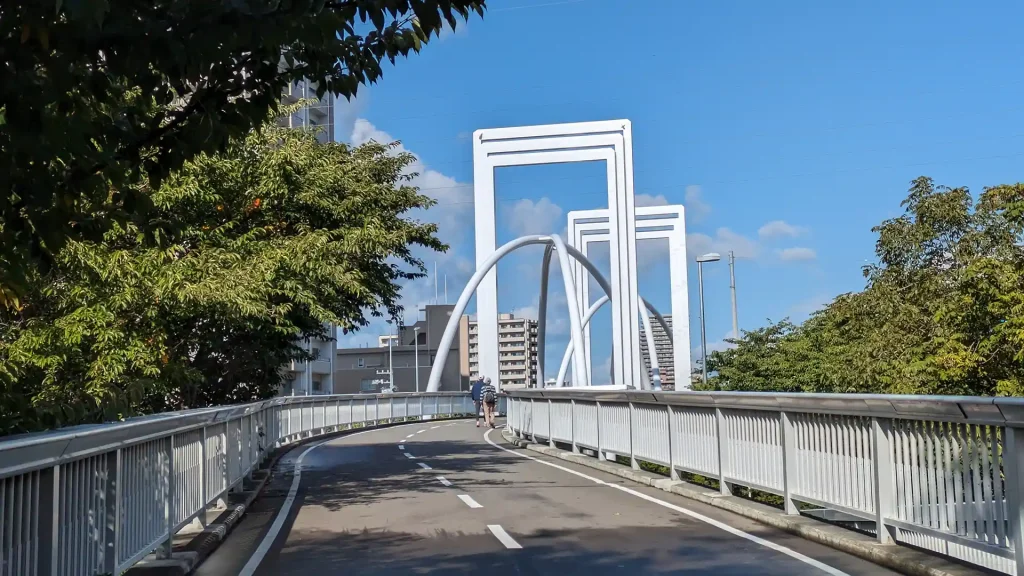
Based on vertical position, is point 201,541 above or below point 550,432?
below

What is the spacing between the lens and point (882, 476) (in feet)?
30.6

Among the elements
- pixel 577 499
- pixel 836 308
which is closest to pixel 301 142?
pixel 577 499

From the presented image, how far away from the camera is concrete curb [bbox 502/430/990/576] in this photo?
324 inches

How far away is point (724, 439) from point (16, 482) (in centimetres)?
962

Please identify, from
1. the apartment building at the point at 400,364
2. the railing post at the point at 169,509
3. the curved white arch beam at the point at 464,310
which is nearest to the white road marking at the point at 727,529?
the railing post at the point at 169,509

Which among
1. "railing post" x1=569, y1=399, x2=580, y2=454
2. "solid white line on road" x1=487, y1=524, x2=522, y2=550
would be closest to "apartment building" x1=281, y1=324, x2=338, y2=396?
"railing post" x1=569, y1=399, x2=580, y2=454

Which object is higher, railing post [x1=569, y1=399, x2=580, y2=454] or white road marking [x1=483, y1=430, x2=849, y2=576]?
railing post [x1=569, y1=399, x2=580, y2=454]

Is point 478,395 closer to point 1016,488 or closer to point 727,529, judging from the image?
point 727,529

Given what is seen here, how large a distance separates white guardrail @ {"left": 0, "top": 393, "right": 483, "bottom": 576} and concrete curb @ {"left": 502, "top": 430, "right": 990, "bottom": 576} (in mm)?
6034

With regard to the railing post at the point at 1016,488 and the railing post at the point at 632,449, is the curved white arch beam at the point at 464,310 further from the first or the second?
the railing post at the point at 1016,488

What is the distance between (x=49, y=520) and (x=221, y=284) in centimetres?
998

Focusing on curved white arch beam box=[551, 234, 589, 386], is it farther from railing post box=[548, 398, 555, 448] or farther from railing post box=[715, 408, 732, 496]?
railing post box=[715, 408, 732, 496]

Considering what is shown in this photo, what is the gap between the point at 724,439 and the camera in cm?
1383

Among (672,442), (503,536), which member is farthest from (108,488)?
(672,442)
